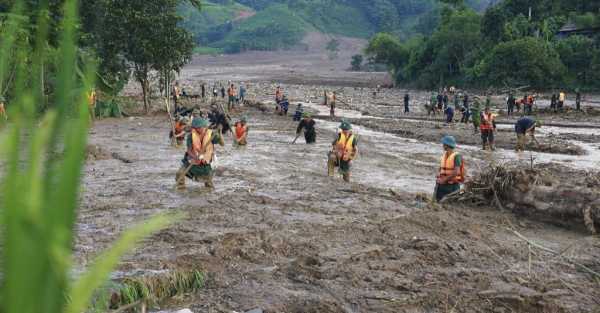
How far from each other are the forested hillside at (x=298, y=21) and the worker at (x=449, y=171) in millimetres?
98856

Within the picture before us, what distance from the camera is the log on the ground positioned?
9.23 metres

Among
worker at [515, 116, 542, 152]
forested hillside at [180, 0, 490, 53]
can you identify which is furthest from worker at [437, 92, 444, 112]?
forested hillside at [180, 0, 490, 53]

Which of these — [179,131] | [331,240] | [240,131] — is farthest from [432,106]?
[331,240]

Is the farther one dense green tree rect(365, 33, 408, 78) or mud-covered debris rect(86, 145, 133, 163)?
dense green tree rect(365, 33, 408, 78)

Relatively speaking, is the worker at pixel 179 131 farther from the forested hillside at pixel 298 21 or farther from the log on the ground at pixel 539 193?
the forested hillside at pixel 298 21

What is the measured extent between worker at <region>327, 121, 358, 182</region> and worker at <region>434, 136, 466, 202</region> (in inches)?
90.4

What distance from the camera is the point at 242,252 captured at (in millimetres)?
7164

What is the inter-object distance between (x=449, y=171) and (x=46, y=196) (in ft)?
32.4

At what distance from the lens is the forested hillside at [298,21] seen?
117 m

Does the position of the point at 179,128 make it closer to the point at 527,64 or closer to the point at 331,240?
the point at 331,240

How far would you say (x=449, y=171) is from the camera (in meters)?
10.2

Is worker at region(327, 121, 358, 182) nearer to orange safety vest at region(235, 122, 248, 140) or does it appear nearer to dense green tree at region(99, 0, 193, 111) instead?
orange safety vest at region(235, 122, 248, 140)

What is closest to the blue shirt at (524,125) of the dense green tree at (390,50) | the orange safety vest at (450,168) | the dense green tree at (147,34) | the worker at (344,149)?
the worker at (344,149)

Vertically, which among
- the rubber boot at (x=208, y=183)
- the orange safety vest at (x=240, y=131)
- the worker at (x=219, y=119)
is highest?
the worker at (x=219, y=119)
